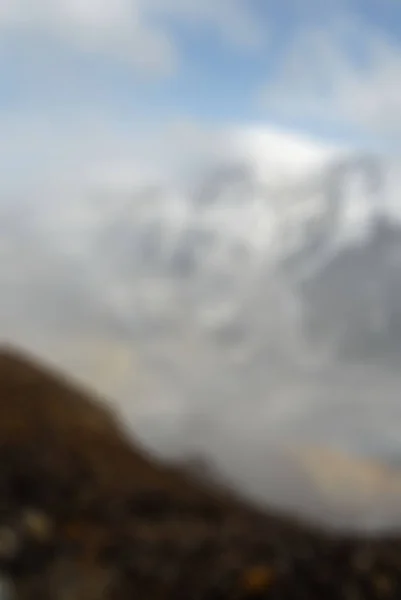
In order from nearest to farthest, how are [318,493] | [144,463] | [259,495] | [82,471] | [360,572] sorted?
[360,572]
[82,471]
[144,463]
[259,495]
[318,493]

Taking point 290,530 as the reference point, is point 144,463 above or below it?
above

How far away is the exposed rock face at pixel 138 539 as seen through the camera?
9.42 meters

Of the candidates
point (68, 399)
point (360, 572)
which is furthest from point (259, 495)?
point (360, 572)

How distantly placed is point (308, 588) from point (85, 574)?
8.17ft

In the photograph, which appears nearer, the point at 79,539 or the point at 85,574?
the point at 85,574

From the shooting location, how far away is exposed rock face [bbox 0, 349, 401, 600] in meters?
9.42

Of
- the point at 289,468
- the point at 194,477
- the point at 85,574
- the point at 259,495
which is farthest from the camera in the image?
the point at 289,468

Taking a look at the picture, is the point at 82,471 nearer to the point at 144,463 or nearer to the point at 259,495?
the point at 144,463

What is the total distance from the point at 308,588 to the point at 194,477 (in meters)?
6.80

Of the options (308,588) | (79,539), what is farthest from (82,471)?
(308,588)

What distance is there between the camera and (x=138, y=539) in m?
10.3

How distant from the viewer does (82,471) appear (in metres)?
13.6

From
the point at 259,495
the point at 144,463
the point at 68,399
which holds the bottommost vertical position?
the point at 144,463

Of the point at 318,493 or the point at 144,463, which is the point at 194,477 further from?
the point at 318,493
